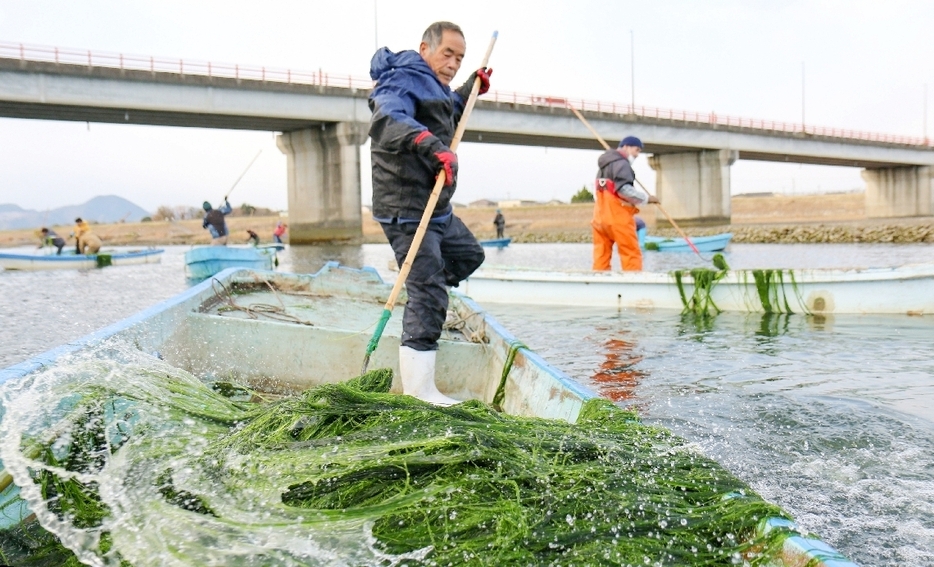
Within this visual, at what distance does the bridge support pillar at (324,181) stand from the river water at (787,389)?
2570 cm

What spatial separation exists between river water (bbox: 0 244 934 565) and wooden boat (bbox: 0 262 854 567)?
88 cm

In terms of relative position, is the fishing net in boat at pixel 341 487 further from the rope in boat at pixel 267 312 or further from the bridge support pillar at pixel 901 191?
the bridge support pillar at pixel 901 191

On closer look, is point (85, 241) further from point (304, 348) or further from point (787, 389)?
point (787, 389)

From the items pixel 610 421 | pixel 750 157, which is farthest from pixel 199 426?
pixel 750 157

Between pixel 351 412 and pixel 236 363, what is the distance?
2.55m

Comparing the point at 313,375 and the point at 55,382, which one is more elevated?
the point at 55,382

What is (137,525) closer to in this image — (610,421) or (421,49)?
(610,421)

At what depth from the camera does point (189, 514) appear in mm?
1772

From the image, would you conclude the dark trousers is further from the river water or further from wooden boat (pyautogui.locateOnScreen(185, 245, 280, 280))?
wooden boat (pyautogui.locateOnScreen(185, 245, 280, 280))

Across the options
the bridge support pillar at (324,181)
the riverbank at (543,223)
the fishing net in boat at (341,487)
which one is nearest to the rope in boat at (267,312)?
the fishing net in boat at (341,487)

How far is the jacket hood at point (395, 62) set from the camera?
4.05 m

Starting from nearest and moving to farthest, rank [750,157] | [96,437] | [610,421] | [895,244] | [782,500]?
[96,437] → [610,421] → [782,500] → [895,244] → [750,157]

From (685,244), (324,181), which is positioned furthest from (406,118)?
(324,181)

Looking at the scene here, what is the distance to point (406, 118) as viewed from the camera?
3887mm
